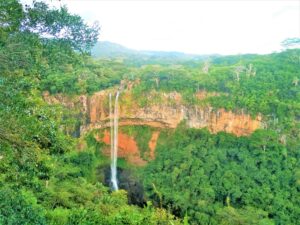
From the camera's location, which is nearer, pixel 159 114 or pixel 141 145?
pixel 159 114

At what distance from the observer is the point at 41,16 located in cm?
511

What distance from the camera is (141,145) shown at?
23641 mm

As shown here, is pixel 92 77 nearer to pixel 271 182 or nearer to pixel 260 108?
pixel 260 108

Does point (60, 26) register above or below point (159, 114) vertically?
above

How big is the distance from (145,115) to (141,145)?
201 cm

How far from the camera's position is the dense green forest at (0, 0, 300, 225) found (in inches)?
185

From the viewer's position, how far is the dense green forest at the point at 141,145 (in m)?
4.71

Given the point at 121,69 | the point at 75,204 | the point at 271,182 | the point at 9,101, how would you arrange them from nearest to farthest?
the point at 9,101 → the point at 75,204 → the point at 271,182 → the point at 121,69

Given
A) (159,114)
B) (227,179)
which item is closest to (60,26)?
(227,179)

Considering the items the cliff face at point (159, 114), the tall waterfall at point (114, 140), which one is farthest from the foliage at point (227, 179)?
the tall waterfall at point (114, 140)

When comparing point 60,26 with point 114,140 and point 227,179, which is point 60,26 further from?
point 114,140

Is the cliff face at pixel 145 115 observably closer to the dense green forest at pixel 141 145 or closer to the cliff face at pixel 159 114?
the cliff face at pixel 159 114

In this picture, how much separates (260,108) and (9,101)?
1825cm

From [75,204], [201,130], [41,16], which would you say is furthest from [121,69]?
[41,16]
